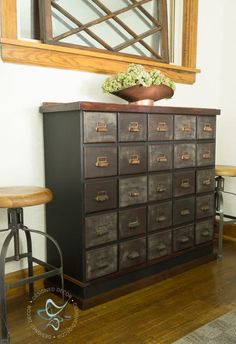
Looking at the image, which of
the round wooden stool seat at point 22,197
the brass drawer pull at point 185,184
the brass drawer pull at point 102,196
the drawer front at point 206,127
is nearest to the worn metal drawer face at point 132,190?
the brass drawer pull at point 102,196

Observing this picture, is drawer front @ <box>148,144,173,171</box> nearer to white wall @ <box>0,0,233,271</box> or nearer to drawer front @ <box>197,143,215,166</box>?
drawer front @ <box>197,143,215,166</box>

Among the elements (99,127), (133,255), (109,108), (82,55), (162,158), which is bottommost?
(133,255)

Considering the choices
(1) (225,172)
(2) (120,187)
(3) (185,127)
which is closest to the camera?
(2) (120,187)

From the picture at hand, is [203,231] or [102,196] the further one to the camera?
[203,231]

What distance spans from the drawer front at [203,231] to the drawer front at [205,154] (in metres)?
0.44

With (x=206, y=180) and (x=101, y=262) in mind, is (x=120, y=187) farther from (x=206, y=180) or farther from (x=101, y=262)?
(x=206, y=180)

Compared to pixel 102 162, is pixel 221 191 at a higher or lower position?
lower

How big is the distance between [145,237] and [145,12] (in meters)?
1.72

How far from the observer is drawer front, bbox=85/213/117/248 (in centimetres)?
196

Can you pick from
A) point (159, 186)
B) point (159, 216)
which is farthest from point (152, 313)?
point (159, 186)

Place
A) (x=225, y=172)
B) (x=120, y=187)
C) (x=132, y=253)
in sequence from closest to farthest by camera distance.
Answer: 1. (x=120, y=187)
2. (x=132, y=253)
3. (x=225, y=172)

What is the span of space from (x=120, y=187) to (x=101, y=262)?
0.43m

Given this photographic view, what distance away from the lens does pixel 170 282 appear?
93.4 inches

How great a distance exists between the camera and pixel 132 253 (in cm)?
219
